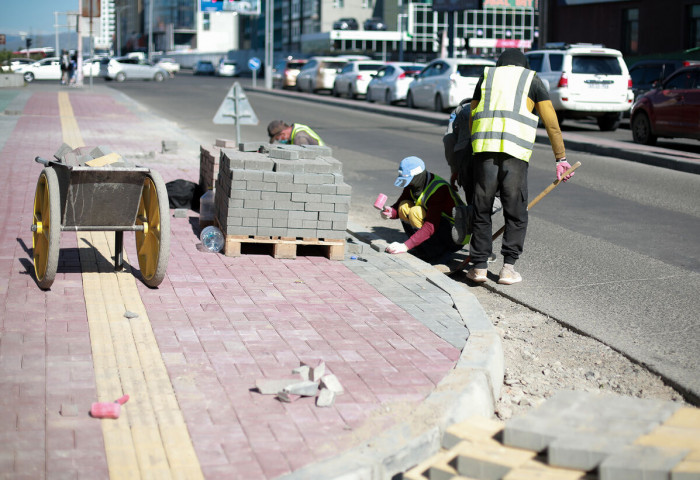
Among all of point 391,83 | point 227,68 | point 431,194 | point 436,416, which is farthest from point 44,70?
point 436,416

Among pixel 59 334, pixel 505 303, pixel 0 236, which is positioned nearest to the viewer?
pixel 59 334

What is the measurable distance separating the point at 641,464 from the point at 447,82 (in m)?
24.9

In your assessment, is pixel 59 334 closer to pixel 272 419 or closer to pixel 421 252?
pixel 272 419

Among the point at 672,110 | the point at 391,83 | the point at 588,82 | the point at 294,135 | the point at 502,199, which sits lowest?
the point at 502,199

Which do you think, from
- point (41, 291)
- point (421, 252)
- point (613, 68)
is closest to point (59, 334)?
point (41, 291)

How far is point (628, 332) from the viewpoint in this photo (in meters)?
6.19

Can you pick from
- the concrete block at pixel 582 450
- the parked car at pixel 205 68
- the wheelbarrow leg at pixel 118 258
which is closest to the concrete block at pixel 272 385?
the concrete block at pixel 582 450

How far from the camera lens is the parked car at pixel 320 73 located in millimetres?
41250

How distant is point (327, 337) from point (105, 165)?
218cm

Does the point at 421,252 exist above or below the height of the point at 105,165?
below

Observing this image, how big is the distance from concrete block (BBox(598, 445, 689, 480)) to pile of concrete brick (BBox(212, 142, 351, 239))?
14.7 ft

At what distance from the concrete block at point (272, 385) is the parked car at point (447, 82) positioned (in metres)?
22.6

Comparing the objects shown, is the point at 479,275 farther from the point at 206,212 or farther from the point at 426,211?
the point at 206,212

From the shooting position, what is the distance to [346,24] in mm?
97750
